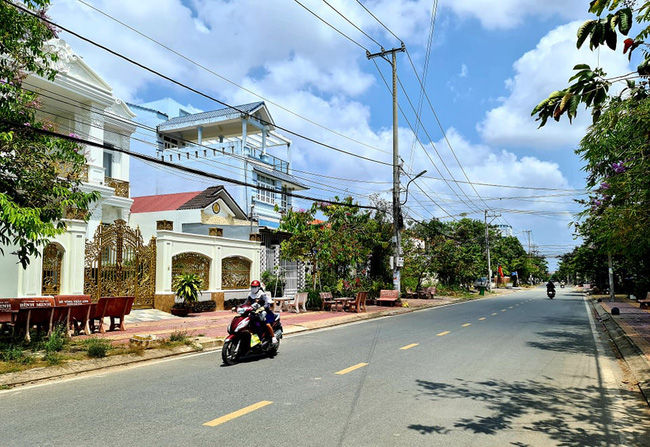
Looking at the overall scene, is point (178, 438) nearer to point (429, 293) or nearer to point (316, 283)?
point (316, 283)

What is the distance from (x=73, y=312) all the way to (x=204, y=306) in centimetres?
825

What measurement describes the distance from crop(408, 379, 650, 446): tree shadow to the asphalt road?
15mm

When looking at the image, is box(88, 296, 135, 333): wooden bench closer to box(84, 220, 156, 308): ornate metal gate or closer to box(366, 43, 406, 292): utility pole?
box(84, 220, 156, 308): ornate metal gate

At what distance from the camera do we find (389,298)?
26.2 meters

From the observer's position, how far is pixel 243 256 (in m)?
22.4

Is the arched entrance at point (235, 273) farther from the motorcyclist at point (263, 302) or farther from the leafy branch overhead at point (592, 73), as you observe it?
the leafy branch overhead at point (592, 73)

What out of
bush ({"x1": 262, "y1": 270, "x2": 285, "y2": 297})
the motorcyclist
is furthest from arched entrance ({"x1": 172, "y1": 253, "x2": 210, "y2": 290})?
the motorcyclist

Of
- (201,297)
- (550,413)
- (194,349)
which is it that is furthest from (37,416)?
(201,297)

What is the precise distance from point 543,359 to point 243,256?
49.0ft

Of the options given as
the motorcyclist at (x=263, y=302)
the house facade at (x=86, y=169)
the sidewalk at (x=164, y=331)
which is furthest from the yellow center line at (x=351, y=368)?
the house facade at (x=86, y=169)

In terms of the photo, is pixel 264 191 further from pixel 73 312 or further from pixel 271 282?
pixel 73 312

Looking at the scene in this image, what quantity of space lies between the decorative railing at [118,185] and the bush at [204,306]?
6.68 m

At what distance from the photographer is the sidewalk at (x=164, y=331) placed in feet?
26.7

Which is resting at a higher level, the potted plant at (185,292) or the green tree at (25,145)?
the green tree at (25,145)
